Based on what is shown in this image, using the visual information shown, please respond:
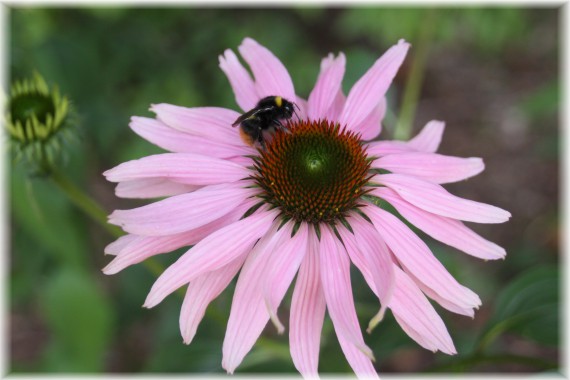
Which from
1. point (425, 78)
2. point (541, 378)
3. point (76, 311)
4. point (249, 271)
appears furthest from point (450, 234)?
point (425, 78)

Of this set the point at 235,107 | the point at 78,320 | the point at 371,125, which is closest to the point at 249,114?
the point at 371,125

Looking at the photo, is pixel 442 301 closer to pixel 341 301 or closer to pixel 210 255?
pixel 341 301

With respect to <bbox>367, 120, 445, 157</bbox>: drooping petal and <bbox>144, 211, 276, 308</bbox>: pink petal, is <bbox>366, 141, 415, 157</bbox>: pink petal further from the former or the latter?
<bbox>144, 211, 276, 308</bbox>: pink petal

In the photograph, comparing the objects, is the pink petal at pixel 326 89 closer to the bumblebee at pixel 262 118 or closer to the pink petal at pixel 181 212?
A: the bumblebee at pixel 262 118

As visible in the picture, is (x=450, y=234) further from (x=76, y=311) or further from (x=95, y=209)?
(x=76, y=311)

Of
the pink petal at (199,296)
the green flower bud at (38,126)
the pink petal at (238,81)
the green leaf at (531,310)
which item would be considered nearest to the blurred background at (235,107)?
the green leaf at (531,310)

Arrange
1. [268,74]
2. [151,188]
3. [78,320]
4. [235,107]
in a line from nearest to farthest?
1. [151,188]
2. [268,74]
3. [235,107]
4. [78,320]
